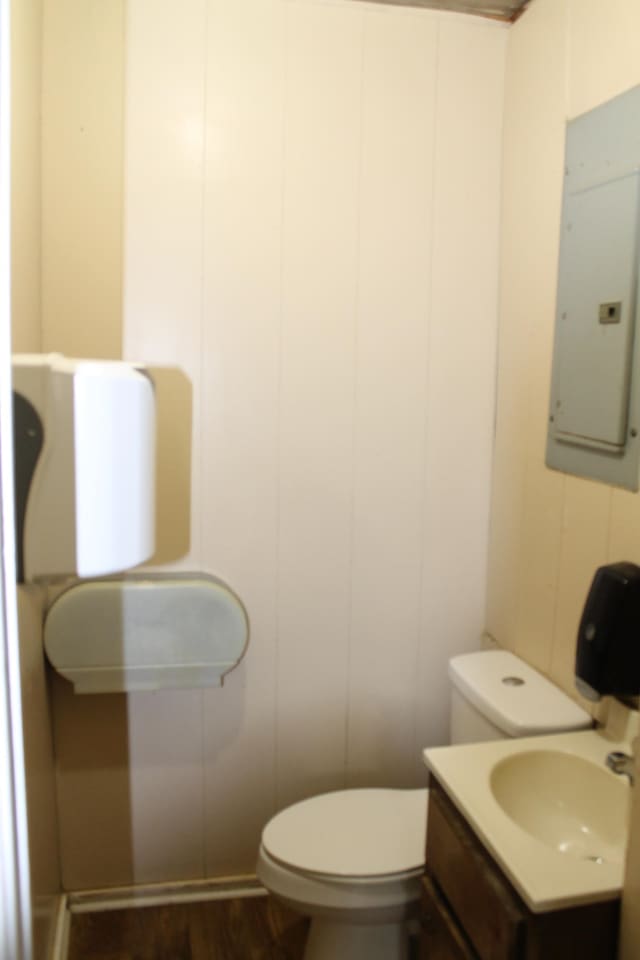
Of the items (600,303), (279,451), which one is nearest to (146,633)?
(279,451)

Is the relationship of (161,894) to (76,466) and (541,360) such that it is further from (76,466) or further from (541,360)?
A: (541,360)

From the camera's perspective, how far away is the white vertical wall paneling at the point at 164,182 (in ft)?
5.88

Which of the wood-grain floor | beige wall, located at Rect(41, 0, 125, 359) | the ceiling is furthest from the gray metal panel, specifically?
the wood-grain floor

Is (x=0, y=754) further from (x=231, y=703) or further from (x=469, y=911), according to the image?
(x=231, y=703)

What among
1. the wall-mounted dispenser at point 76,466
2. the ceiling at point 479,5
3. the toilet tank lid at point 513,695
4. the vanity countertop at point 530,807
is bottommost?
the vanity countertop at point 530,807

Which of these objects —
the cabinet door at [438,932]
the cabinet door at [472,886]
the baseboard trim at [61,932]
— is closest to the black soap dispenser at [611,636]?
the cabinet door at [472,886]

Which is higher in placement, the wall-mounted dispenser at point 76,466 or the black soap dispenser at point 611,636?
the wall-mounted dispenser at point 76,466

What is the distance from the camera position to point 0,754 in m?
0.78

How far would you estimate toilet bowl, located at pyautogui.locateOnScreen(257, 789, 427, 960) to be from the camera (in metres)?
1.59

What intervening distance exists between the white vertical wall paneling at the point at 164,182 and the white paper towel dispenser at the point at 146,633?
53cm

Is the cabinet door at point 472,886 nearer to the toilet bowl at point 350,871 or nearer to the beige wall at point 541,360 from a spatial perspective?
the toilet bowl at point 350,871

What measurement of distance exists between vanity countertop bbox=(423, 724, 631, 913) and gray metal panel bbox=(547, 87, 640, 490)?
51 cm

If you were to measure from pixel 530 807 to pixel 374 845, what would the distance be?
39 centimetres

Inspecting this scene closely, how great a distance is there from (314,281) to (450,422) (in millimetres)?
503
